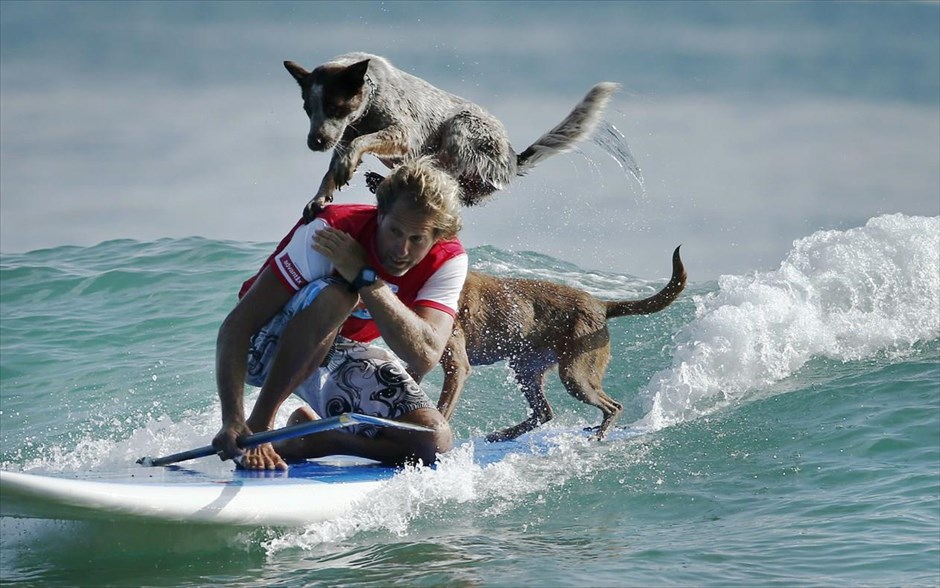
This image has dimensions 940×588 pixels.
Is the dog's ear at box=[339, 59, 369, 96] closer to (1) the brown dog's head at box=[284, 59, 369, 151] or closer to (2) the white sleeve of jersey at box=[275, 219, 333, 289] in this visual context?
(1) the brown dog's head at box=[284, 59, 369, 151]

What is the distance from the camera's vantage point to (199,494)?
4.15 metres

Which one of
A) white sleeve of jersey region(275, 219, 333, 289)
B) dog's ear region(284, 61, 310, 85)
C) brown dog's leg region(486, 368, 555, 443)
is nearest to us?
white sleeve of jersey region(275, 219, 333, 289)

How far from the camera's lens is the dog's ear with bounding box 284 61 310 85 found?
5.62 meters

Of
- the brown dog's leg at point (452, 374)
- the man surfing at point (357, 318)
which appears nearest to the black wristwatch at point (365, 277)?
the man surfing at point (357, 318)

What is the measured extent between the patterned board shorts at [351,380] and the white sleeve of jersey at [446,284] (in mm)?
401

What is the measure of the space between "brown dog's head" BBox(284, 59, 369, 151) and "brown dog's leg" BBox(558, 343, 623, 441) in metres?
2.51

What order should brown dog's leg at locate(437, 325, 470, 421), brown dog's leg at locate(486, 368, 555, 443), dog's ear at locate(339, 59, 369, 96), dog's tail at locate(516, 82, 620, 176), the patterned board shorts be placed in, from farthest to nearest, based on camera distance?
brown dog's leg at locate(486, 368, 555, 443) < dog's tail at locate(516, 82, 620, 176) < brown dog's leg at locate(437, 325, 470, 421) < dog's ear at locate(339, 59, 369, 96) < the patterned board shorts

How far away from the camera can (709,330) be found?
862cm

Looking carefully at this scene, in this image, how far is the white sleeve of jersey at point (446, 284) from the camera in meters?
4.56

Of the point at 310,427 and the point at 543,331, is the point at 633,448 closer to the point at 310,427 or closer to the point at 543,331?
the point at 543,331

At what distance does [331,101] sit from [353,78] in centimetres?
17

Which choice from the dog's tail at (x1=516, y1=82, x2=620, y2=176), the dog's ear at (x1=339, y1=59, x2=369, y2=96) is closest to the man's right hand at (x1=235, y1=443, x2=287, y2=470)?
the dog's ear at (x1=339, y1=59, x2=369, y2=96)

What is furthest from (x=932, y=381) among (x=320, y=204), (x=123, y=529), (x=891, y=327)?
(x=123, y=529)

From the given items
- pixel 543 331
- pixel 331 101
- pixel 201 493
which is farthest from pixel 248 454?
pixel 543 331
